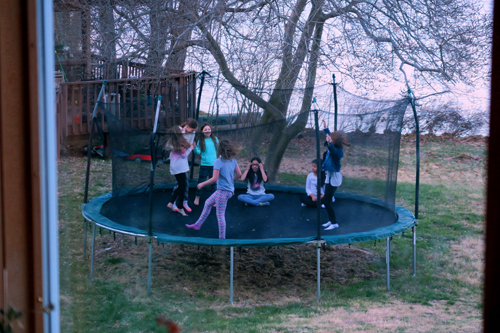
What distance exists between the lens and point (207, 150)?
4.06 metres

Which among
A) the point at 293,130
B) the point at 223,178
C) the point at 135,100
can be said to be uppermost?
the point at 135,100

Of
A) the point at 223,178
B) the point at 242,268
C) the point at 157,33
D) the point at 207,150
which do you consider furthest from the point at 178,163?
the point at 157,33

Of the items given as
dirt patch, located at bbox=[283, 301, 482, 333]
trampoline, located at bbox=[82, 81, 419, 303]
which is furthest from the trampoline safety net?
dirt patch, located at bbox=[283, 301, 482, 333]

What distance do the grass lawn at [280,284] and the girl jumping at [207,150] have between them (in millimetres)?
819

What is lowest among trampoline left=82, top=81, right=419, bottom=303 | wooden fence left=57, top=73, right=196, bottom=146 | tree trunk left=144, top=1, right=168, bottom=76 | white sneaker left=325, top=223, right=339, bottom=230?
white sneaker left=325, top=223, right=339, bottom=230

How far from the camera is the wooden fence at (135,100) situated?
5688 mm

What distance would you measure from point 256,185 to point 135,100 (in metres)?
3.09

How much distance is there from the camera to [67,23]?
520cm

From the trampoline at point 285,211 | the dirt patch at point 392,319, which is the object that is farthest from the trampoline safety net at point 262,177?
the dirt patch at point 392,319

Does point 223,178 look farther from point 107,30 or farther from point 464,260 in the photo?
point 107,30

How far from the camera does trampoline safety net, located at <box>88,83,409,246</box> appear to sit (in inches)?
146

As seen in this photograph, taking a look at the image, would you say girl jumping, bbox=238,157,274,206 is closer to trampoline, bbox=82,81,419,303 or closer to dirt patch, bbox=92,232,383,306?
trampoline, bbox=82,81,419,303

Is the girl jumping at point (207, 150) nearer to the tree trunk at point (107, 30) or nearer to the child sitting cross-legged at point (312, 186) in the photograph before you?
the child sitting cross-legged at point (312, 186)

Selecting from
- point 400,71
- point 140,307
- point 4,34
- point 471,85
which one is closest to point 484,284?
point 4,34
